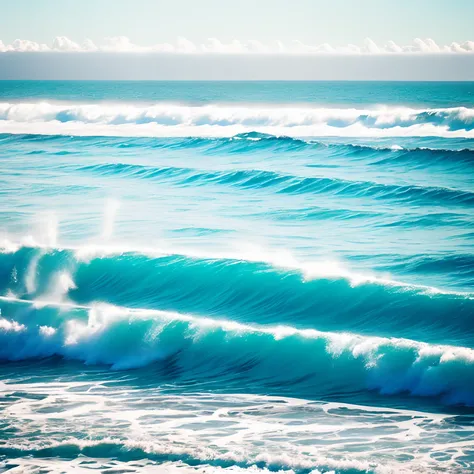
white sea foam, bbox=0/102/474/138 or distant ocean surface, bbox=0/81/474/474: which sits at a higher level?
white sea foam, bbox=0/102/474/138

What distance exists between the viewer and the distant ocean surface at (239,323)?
6.62 m

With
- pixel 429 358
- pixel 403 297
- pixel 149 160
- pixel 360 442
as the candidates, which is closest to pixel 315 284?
pixel 403 297

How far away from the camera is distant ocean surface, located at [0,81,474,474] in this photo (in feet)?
21.7

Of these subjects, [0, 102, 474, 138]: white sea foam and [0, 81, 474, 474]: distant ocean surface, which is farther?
[0, 102, 474, 138]: white sea foam

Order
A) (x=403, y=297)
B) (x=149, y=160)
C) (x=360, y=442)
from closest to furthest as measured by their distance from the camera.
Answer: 1. (x=360, y=442)
2. (x=403, y=297)
3. (x=149, y=160)

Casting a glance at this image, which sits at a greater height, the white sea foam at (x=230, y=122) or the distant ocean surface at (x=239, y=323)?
the white sea foam at (x=230, y=122)

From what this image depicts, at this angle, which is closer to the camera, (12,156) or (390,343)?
(390,343)

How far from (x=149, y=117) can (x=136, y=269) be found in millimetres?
35047

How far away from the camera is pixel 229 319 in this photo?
34.2 feet

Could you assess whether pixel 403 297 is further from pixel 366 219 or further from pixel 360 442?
pixel 366 219

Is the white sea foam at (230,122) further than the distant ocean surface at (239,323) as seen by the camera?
Yes

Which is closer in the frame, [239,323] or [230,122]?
[239,323]

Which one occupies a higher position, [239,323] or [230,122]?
[230,122]

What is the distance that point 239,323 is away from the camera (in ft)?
33.4
